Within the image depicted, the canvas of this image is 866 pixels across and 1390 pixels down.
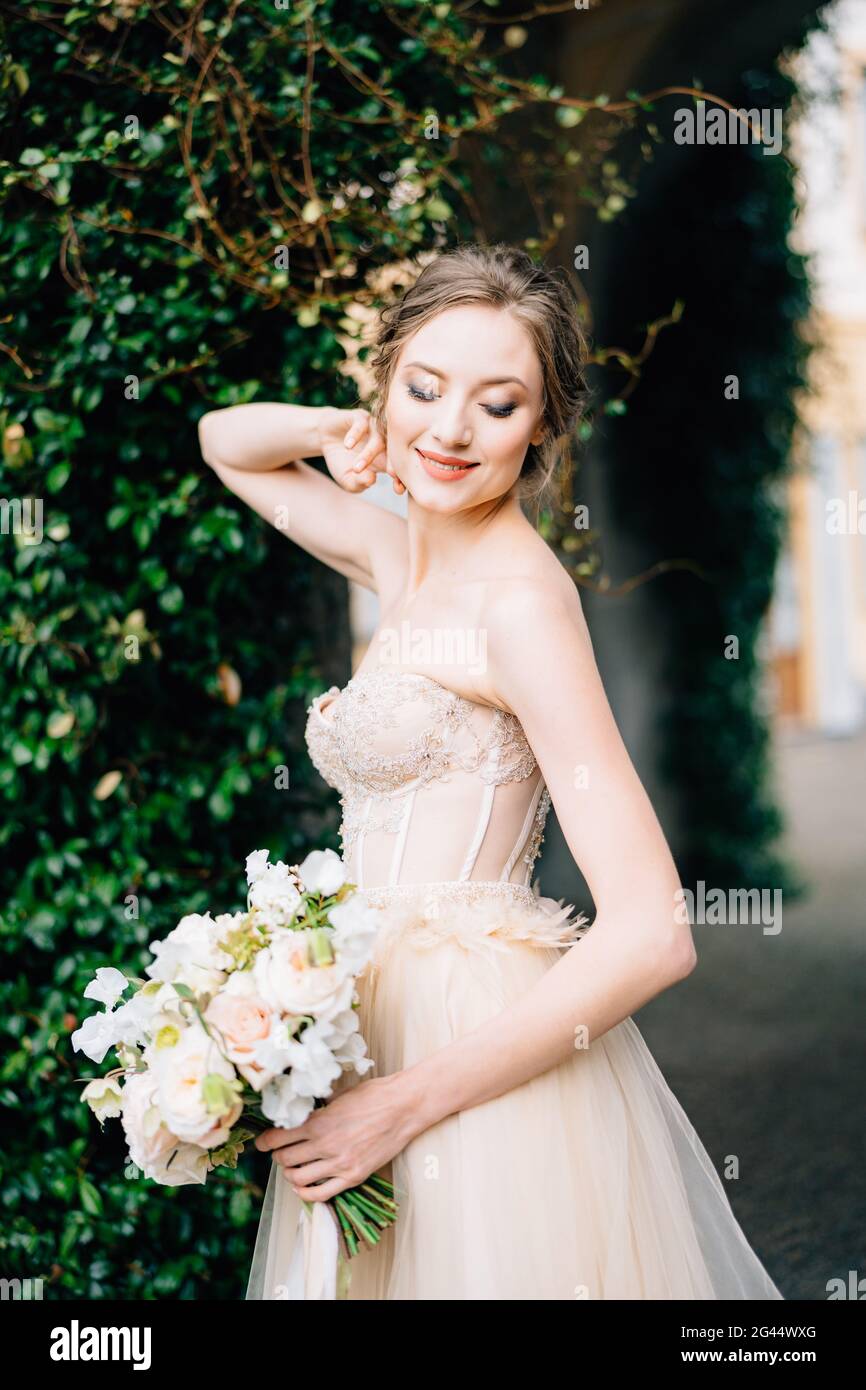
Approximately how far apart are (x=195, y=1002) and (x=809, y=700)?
15.8 meters

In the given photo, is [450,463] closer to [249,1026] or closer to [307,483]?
[307,483]

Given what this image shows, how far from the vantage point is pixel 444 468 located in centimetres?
187

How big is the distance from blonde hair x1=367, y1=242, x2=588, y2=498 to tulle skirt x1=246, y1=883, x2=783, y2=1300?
0.76m

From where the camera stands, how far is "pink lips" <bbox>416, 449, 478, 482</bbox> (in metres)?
1.87

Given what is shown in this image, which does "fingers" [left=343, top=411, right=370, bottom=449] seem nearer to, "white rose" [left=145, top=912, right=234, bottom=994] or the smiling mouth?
the smiling mouth

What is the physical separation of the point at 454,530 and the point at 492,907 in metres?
0.59

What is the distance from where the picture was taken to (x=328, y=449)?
7.70ft

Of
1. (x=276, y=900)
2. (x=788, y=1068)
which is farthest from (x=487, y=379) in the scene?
(x=788, y=1068)

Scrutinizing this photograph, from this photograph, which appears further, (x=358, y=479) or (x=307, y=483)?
(x=307, y=483)

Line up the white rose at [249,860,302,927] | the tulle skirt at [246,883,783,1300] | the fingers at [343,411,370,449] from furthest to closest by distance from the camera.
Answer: the fingers at [343,411,370,449]
the tulle skirt at [246,883,783,1300]
the white rose at [249,860,302,927]

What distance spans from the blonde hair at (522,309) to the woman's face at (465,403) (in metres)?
0.02

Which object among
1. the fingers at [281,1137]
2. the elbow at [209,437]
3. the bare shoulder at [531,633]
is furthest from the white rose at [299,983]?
the elbow at [209,437]

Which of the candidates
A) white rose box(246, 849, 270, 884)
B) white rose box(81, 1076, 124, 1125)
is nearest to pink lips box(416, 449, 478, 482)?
white rose box(246, 849, 270, 884)

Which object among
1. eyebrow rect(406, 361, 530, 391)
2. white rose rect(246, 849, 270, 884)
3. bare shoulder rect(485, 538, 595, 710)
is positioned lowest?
white rose rect(246, 849, 270, 884)
